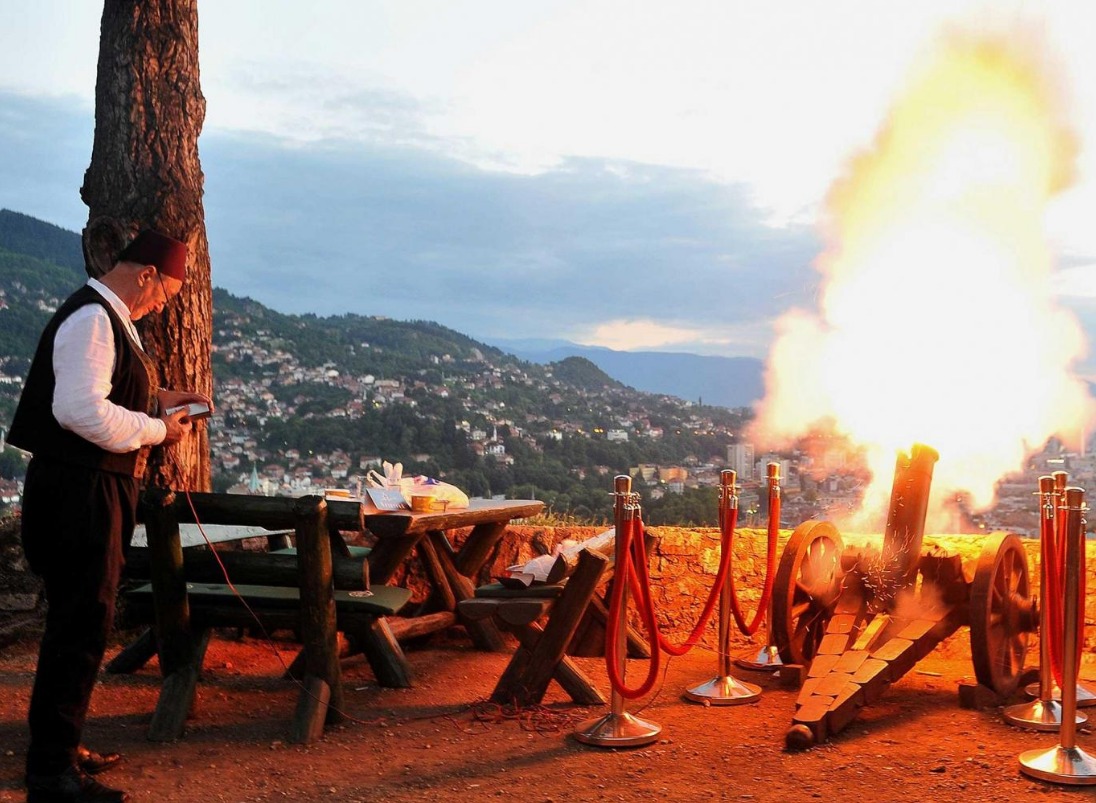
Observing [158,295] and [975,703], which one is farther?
[975,703]

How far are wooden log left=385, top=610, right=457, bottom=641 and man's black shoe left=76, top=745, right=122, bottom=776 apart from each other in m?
1.88

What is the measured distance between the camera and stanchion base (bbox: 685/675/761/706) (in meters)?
5.78

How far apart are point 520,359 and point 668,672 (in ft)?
86.9

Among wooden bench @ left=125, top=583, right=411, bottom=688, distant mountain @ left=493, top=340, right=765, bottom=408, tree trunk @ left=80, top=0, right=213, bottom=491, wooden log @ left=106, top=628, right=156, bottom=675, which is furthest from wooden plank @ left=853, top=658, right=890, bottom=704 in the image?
distant mountain @ left=493, top=340, right=765, bottom=408

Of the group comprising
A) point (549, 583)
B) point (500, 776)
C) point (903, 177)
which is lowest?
point (500, 776)

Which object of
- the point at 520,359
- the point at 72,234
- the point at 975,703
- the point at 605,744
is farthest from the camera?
the point at 72,234

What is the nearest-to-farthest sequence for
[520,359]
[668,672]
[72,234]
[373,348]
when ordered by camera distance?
[668,672]
[373,348]
[520,359]
[72,234]

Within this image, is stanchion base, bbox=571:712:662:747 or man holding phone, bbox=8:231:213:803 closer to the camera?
man holding phone, bbox=8:231:213:803

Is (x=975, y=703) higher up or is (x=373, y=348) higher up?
(x=373, y=348)

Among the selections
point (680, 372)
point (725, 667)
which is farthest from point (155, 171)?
point (680, 372)

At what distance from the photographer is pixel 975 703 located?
5.61m

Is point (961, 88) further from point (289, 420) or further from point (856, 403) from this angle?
point (289, 420)

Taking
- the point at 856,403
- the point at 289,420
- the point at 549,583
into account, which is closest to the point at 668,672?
the point at 549,583

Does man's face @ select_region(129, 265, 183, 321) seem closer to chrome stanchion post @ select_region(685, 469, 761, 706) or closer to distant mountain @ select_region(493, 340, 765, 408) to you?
chrome stanchion post @ select_region(685, 469, 761, 706)
